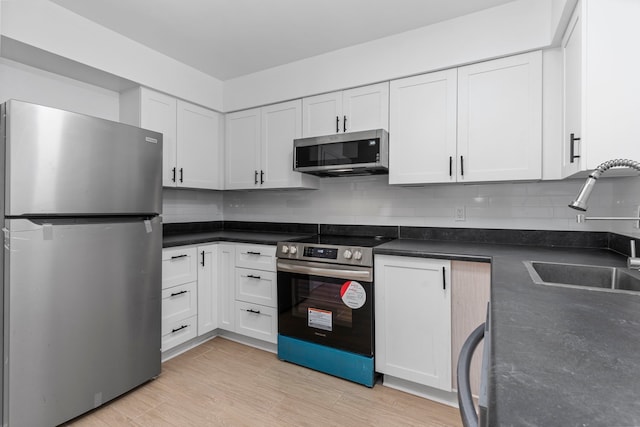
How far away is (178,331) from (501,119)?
2.74 m

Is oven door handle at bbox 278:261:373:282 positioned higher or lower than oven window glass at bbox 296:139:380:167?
lower

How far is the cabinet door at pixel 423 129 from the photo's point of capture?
217 cm

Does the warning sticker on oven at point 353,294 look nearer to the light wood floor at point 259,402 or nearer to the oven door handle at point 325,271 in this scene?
the oven door handle at point 325,271

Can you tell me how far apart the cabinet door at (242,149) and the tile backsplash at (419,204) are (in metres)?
0.32

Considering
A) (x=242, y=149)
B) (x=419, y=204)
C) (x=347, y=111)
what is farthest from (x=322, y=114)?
(x=419, y=204)

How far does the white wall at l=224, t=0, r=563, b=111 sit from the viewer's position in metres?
1.94

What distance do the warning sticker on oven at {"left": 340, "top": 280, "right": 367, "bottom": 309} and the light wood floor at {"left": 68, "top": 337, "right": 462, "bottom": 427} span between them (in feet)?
1.77

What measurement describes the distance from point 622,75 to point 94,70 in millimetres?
3003

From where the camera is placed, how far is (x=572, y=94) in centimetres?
163

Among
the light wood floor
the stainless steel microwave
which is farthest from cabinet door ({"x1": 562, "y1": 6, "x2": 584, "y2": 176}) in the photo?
the light wood floor

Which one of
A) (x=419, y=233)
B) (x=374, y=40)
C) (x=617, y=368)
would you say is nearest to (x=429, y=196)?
(x=419, y=233)

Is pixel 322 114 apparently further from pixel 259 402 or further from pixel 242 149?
pixel 259 402

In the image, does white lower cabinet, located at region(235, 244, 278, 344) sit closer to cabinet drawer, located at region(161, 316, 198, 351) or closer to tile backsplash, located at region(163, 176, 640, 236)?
cabinet drawer, located at region(161, 316, 198, 351)

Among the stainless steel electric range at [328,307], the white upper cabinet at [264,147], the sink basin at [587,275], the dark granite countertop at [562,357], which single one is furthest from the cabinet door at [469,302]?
the white upper cabinet at [264,147]
